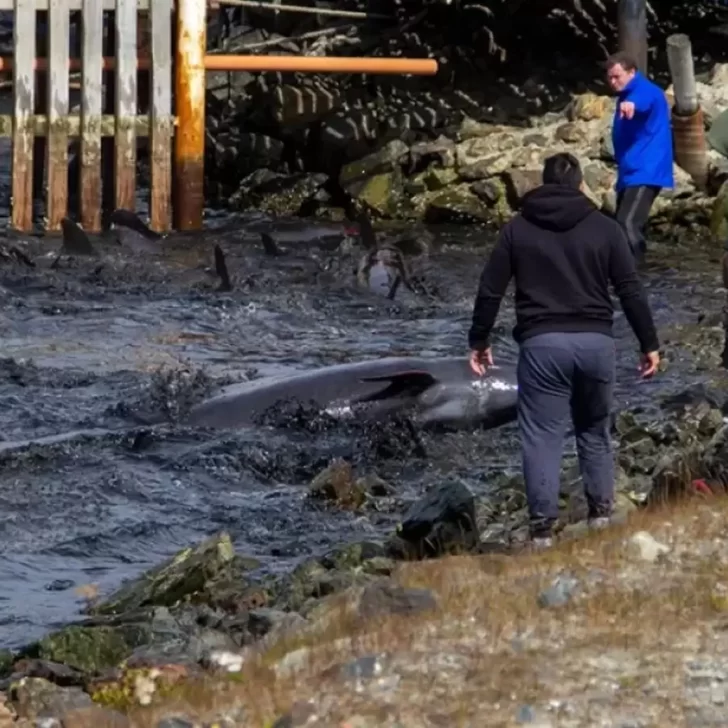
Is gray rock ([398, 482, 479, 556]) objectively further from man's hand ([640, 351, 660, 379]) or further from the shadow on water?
man's hand ([640, 351, 660, 379])

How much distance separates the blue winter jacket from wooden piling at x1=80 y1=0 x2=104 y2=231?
5.80m

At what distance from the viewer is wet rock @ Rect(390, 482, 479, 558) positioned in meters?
7.30

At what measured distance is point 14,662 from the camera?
6082 mm

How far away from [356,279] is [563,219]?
28.0ft

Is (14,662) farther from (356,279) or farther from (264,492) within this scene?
(356,279)

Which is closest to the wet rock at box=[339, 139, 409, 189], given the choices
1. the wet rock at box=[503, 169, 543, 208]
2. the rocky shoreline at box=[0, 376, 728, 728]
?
the wet rock at box=[503, 169, 543, 208]

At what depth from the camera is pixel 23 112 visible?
17078 millimetres

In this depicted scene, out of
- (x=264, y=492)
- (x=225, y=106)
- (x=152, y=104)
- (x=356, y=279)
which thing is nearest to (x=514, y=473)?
(x=264, y=492)

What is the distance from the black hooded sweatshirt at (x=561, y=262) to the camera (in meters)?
6.79

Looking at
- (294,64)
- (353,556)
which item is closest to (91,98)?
(294,64)

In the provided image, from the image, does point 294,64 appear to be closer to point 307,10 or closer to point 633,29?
point 307,10

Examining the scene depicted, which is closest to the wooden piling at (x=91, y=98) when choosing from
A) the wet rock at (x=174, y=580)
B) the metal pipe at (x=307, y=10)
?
the metal pipe at (x=307, y=10)

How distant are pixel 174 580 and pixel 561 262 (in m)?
2.05

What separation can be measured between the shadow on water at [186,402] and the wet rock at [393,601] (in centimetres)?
171
